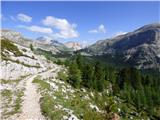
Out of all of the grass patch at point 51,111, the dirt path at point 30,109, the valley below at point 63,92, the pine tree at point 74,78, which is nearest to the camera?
the grass patch at point 51,111

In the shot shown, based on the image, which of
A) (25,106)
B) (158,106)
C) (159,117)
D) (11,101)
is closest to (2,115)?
(25,106)

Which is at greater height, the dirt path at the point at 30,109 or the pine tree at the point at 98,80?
the dirt path at the point at 30,109

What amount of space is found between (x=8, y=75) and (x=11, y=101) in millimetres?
28895

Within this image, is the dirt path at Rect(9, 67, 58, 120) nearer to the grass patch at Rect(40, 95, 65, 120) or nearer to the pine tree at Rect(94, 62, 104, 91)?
the grass patch at Rect(40, 95, 65, 120)

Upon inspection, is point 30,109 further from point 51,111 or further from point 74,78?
point 74,78

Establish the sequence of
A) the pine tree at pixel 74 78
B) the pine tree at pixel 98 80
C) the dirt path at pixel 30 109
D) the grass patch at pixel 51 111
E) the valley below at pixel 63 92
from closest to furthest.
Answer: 1. the grass patch at pixel 51 111
2. the dirt path at pixel 30 109
3. the valley below at pixel 63 92
4. the pine tree at pixel 74 78
5. the pine tree at pixel 98 80

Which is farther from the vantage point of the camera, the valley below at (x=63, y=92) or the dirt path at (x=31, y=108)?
the valley below at (x=63, y=92)

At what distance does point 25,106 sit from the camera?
101 feet

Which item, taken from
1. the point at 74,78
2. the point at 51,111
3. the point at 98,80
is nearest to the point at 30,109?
the point at 51,111

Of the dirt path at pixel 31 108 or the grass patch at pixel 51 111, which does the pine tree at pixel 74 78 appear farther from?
the grass patch at pixel 51 111

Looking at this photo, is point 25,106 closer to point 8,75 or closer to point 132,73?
point 8,75

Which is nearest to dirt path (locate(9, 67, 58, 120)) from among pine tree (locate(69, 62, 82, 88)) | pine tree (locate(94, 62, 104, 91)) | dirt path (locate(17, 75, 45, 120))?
dirt path (locate(17, 75, 45, 120))

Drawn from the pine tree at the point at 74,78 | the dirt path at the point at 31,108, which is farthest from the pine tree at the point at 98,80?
the dirt path at the point at 31,108

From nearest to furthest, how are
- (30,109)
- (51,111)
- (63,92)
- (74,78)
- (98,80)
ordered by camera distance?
1. (51,111)
2. (30,109)
3. (63,92)
4. (74,78)
5. (98,80)
